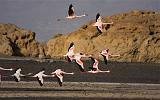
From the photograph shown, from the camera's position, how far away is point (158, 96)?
172 feet

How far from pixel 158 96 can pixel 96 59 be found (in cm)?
2479

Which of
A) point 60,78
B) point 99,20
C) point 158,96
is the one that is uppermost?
point 99,20

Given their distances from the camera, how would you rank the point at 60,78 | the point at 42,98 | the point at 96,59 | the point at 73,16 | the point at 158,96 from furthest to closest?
the point at 158,96
the point at 42,98
the point at 60,78
the point at 96,59
the point at 73,16

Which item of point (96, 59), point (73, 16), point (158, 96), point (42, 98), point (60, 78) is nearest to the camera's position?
point (73, 16)

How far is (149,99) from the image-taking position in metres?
49.0

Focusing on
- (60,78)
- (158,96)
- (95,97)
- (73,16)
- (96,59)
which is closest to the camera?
(73,16)

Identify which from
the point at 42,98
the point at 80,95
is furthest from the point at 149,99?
the point at 42,98

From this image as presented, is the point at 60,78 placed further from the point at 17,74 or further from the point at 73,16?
the point at 73,16

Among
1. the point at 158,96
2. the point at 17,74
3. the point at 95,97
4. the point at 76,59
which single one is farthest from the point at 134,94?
the point at 76,59

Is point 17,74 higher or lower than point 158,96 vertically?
higher

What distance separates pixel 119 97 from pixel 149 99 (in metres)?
2.68

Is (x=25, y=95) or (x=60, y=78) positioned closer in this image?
(x=60, y=78)

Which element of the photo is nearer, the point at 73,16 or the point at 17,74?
the point at 73,16

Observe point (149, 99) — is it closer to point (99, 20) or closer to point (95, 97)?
point (95, 97)
